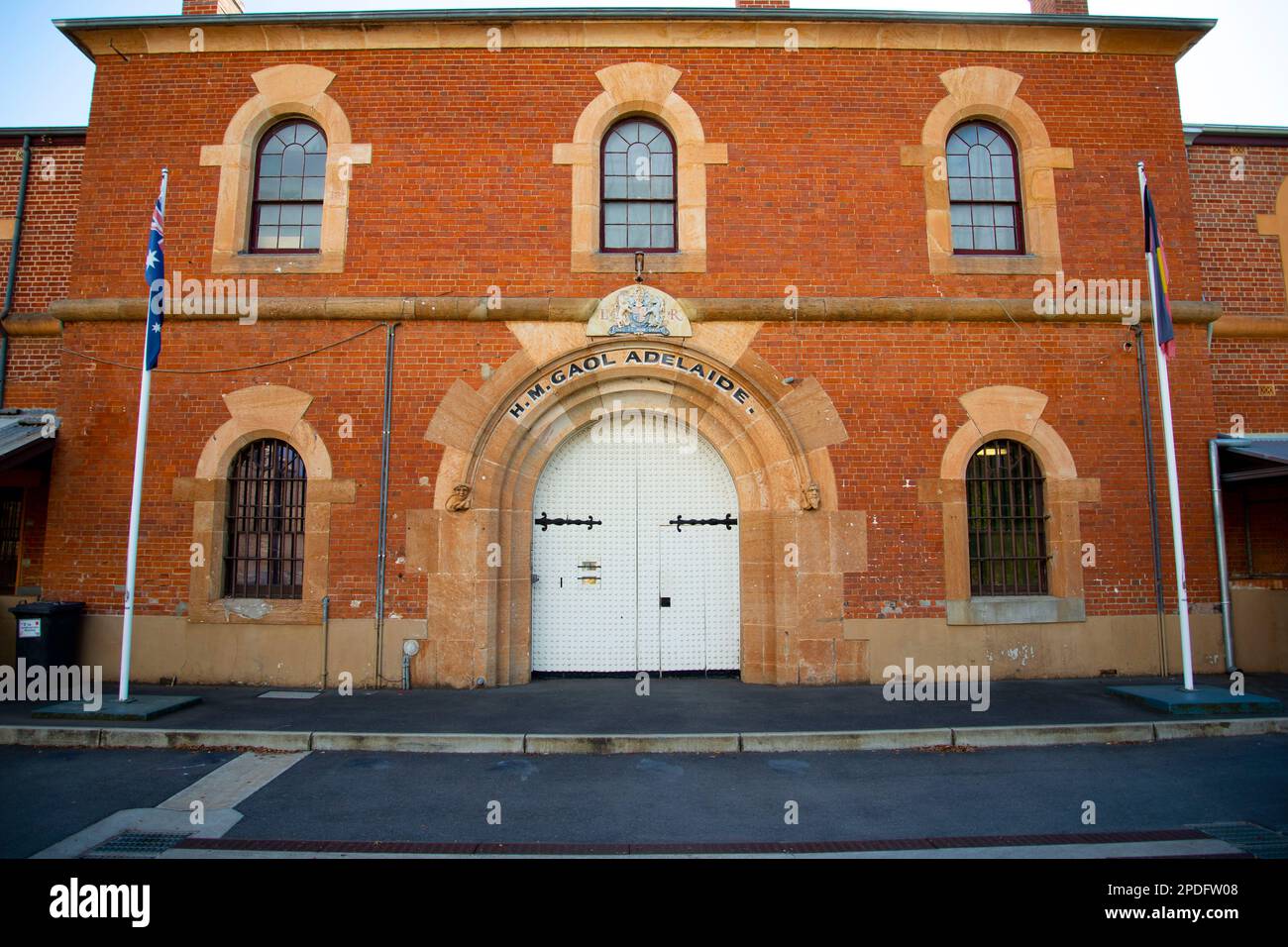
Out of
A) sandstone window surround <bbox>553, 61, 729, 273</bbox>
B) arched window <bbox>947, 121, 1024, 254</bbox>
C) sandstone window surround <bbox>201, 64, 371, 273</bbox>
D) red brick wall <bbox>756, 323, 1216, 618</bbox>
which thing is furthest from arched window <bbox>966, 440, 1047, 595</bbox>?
sandstone window surround <bbox>201, 64, 371, 273</bbox>

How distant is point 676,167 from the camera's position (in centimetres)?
1005

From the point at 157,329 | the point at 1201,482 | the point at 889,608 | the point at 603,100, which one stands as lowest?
the point at 889,608

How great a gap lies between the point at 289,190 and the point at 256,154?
0.74 metres

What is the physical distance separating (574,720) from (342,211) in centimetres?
754

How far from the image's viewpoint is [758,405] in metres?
9.70

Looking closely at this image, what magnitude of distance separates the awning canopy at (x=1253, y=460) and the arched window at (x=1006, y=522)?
259 cm

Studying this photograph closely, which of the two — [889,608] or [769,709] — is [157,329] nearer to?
[769,709]

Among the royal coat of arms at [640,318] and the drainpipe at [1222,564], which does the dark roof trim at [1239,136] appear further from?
the royal coat of arms at [640,318]

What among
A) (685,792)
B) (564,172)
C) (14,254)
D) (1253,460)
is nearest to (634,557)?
(685,792)

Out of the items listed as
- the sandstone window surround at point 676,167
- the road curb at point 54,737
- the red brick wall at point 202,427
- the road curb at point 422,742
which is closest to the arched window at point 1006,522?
the sandstone window surround at point 676,167

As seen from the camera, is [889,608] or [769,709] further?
[889,608]

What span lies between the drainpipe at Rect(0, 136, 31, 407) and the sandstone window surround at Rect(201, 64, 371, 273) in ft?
12.4

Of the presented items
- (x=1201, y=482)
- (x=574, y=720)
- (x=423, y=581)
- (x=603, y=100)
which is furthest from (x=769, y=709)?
(x=603, y=100)

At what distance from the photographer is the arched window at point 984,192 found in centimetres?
1029
